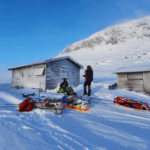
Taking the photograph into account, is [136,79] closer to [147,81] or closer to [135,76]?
[135,76]

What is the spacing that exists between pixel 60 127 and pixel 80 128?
0.60 m

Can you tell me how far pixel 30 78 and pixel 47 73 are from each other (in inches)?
133

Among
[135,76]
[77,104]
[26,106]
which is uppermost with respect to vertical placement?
[135,76]

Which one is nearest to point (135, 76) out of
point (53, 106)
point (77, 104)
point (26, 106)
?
point (77, 104)

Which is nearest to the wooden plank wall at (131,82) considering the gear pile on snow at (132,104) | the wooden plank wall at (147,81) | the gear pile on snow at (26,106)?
the wooden plank wall at (147,81)

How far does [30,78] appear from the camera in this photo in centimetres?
1353

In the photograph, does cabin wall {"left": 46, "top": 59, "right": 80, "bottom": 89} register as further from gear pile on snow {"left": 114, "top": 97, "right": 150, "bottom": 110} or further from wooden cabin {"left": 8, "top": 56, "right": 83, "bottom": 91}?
gear pile on snow {"left": 114, "top": 97, "right": 150, "bottom": 110}

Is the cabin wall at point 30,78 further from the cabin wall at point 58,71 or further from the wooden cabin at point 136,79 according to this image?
the wooden cabin at point 136,79

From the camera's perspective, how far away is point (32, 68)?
525 inches

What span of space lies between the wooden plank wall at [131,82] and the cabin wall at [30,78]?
8777 mm

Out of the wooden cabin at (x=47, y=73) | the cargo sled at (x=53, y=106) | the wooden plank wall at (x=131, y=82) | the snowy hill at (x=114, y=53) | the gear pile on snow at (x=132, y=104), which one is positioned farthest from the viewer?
the snowy hill at (x=114, y=53)

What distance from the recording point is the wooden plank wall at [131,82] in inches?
434

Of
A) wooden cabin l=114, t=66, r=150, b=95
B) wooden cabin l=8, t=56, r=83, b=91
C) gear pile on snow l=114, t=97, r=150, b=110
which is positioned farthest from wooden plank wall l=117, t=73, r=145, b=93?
Answer: gear pile on snow l=114, t=97, r=150, b=110

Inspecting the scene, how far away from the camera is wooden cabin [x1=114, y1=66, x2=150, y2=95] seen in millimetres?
10656
